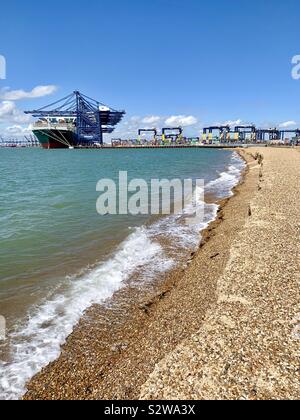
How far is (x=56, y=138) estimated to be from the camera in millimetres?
129000

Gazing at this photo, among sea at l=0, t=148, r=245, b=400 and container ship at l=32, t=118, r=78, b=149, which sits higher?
container ship at l=32, t=118, r=78, b=149

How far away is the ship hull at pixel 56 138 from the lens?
124338mm

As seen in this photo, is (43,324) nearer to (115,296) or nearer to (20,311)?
(20,311)

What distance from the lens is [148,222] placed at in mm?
13219
